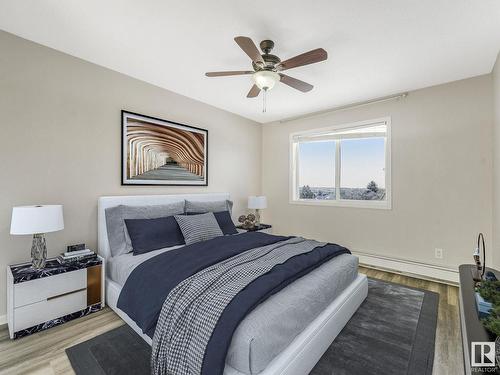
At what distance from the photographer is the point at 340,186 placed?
427 centimetres

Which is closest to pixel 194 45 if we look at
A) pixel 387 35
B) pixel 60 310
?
pixel 387 35

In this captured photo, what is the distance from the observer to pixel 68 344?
1.97m

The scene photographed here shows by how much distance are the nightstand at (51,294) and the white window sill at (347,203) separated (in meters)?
3.33

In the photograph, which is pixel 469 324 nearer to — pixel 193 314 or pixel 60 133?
pixel 193 314

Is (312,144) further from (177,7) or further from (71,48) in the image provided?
(71,48)

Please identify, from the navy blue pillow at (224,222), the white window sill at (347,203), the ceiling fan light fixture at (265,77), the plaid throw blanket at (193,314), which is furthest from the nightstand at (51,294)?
the white window sill at (347,203)

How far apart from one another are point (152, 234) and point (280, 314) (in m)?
1.73

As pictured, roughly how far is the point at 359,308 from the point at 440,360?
772mm

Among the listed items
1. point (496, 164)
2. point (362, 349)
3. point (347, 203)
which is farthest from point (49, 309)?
point (496, 164)

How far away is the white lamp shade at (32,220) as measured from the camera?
1.98 metres

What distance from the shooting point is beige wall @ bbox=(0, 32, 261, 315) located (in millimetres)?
2229

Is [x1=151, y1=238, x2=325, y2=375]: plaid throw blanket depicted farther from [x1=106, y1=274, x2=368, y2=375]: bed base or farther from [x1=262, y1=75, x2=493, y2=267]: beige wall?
[x1=262, y1=75, x2=493, y2=267]: beige wall

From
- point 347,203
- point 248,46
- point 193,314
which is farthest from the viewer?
point 347,203

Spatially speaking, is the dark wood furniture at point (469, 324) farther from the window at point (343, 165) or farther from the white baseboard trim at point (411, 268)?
the window at point (343, 165)
